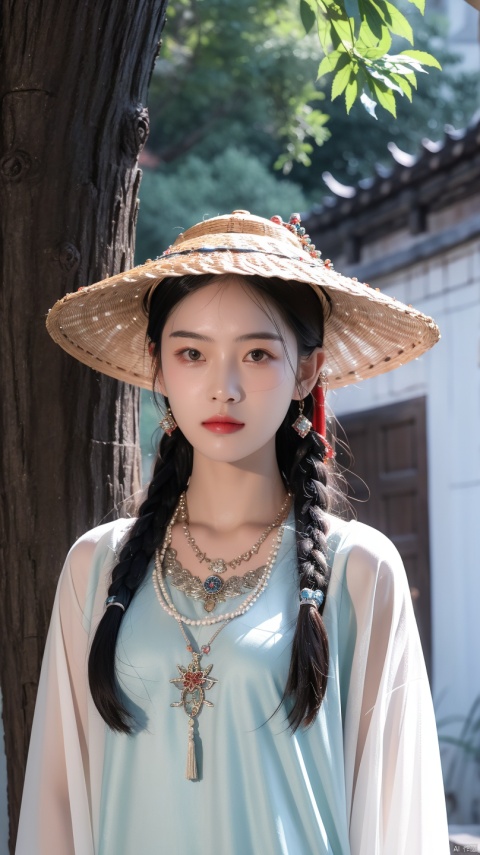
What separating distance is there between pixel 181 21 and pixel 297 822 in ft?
28.9

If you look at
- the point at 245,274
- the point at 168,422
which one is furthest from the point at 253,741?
the point at 245,274

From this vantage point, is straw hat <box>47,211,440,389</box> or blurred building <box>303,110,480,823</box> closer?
straw hat <box>47,211,440,389</box>

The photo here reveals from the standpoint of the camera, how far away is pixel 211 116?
12234mm

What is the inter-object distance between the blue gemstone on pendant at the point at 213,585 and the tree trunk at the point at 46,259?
41 cm

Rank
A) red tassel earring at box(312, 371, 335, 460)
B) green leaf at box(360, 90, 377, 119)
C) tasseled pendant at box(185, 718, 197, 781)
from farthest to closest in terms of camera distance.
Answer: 1. green leaf at box(360, 90, 377, 119)
2. red tassel earring at box(312, 371, 335, 460)
3. tasseled pendant at box(185, 718, 197, 781)

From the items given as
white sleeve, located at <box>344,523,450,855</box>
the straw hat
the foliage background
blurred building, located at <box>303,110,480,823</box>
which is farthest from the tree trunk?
blurred building, located at <box>303,110,480,823</box>

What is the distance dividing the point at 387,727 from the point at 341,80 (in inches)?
58.2

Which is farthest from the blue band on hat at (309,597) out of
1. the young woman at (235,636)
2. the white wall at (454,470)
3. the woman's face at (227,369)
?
the white wall at (454,470)

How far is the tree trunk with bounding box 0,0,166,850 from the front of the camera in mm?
2615

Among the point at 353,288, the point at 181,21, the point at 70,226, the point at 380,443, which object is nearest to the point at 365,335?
the point at 353,288

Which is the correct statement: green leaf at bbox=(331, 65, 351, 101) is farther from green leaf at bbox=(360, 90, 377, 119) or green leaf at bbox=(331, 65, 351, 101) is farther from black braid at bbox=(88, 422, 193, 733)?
black braid at bbox=(88, 422, 193, 733)

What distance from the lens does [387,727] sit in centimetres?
234

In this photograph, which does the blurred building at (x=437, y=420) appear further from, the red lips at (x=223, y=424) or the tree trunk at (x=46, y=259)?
the red lips at (x=223, y=424)

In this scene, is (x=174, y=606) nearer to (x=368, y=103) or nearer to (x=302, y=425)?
(x=302, y=425)
